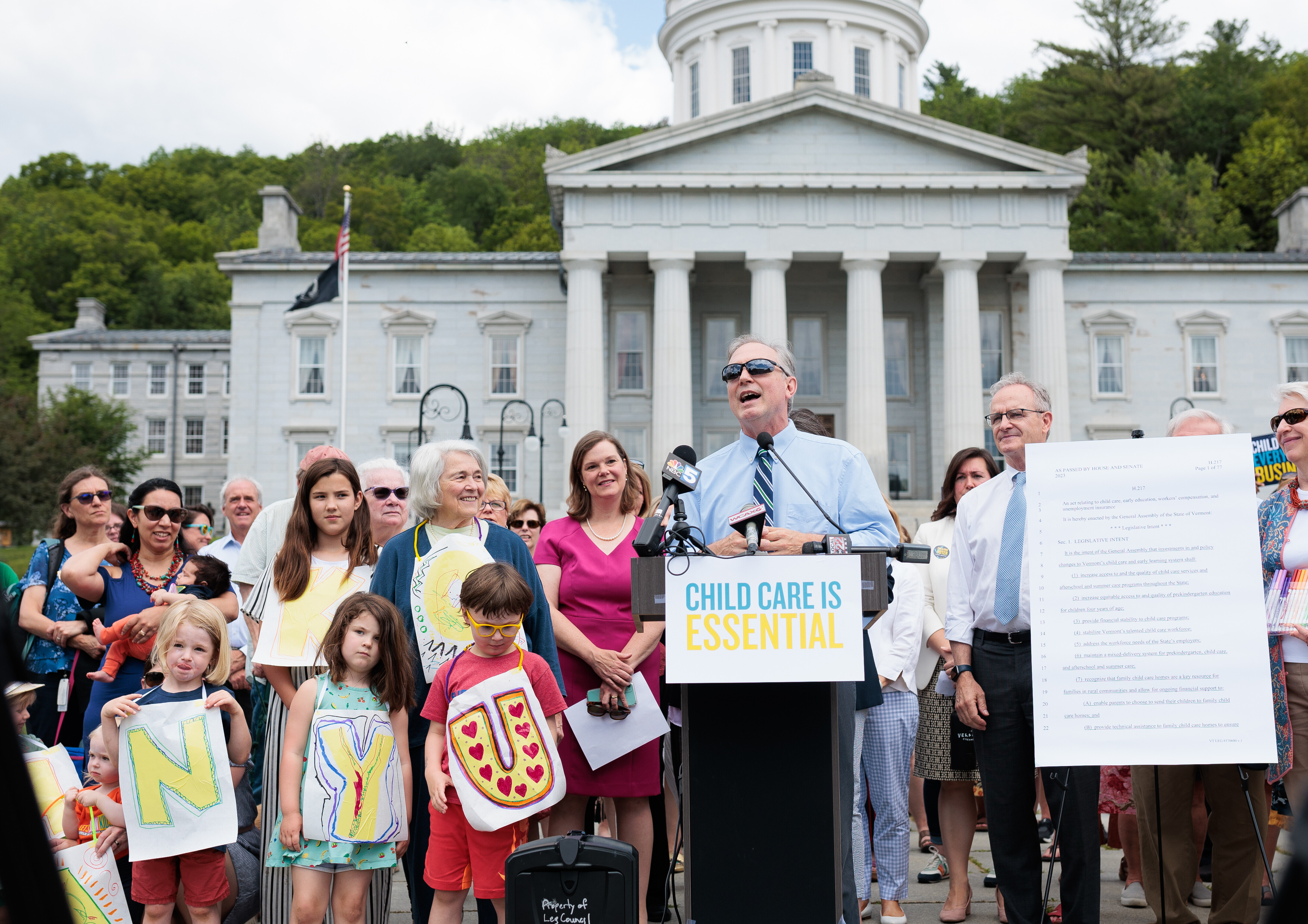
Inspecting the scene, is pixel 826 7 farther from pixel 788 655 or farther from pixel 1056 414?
pixel 788 655

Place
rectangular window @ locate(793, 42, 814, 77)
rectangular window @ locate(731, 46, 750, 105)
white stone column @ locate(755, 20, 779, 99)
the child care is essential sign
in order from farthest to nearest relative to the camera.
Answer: rectangular window @ locate(731, 46, 750, 105)
rectangular window @ locate(793, 42, 814, 77)
white stone column @ locate(755, 20, 779, 99)
the child care is essential sign

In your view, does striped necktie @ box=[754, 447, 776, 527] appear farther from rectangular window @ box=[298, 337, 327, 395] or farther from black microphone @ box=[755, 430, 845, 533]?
rectangular window @ box=[298, 337, 327, 395]

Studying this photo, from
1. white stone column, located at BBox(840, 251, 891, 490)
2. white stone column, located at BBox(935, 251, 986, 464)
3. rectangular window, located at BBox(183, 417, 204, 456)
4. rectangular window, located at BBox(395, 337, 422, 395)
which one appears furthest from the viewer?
rectangular window, located at BBox(183, 417, 204, 456)

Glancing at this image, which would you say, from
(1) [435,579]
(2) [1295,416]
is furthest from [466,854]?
(2) [1295,416]

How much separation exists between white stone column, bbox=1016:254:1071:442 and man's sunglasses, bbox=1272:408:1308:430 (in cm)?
3296

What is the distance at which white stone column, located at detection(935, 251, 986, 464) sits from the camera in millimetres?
37844

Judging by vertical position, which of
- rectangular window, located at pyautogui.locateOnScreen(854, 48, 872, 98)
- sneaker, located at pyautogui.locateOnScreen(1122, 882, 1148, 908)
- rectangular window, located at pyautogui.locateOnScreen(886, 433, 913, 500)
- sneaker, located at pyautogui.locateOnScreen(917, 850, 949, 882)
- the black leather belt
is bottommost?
sneaker, located at pyautogui.locateOnScreen(917, 850, 949, 882)

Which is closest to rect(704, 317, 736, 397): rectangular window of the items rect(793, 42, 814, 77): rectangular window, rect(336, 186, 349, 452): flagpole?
rect(336, 186, 349, 452): flagpole

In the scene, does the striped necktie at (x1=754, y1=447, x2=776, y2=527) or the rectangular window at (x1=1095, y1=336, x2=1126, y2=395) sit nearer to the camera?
the striped necktie at (x1=754, y1=447, x2=776, y2=527)

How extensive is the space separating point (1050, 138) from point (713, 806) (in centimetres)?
6749

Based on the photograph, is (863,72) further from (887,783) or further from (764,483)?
(764,483)

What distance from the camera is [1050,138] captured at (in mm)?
64625

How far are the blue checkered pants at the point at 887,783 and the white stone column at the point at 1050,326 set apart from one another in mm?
32468

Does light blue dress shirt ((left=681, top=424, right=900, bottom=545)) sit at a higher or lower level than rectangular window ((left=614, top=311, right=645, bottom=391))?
lower
